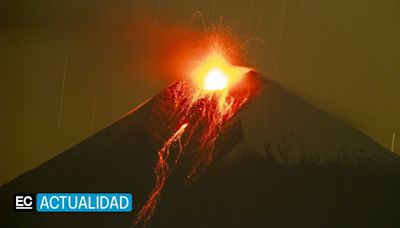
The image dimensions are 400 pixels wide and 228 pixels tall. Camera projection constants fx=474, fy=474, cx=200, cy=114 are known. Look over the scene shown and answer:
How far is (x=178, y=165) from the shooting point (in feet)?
8.06

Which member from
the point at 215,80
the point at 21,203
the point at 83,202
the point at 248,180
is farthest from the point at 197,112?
the point at 21,203

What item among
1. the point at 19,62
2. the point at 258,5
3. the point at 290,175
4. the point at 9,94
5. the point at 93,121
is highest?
the point at 258,5

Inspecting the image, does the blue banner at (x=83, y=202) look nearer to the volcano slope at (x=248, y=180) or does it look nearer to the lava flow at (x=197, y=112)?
the volcano slope at (x=248, y=180)

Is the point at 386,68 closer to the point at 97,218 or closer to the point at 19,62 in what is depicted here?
the point at 97,218

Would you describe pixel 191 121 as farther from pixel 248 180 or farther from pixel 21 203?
pixel 21 203

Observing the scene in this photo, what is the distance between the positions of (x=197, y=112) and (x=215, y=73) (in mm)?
233

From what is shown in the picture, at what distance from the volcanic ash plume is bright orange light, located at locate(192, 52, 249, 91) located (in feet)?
0.11

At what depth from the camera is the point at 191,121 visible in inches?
99.7

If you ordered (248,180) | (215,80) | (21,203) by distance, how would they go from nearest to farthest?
(21,203)
(248,180)
(215,80)

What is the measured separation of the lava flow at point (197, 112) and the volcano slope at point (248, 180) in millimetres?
36

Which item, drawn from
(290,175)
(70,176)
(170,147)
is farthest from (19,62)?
(290,175)

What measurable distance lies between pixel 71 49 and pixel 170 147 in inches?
28.3

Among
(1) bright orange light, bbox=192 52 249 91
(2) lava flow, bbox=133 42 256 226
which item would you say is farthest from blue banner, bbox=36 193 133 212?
(1) bright orange light, bbox=192 52 249 91

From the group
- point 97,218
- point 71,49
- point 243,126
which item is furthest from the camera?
point 243,126
